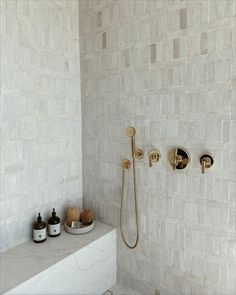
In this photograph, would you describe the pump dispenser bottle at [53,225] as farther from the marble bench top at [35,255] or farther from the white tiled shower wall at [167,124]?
the white tiled shower wall at [167,124]

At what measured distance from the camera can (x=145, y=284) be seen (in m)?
1.53

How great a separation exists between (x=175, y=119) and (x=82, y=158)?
0.74m

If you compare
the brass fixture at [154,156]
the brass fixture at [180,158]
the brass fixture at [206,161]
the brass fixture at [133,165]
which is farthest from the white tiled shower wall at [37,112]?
the brass fixture at [206,161]

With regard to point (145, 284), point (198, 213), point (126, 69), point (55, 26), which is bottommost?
point (145, 284)

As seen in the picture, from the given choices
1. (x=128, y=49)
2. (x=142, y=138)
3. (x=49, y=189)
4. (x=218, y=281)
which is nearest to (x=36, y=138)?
(x=49, y=189)

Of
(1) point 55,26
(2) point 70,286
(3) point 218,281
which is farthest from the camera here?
(1) point 55,26

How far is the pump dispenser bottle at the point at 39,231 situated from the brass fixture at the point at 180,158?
2.65 feet

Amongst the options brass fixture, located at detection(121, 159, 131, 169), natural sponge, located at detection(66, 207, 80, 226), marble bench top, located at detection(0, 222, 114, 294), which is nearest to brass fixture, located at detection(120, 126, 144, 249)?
brass fixture, located at detection(121, 159, 131, 169)

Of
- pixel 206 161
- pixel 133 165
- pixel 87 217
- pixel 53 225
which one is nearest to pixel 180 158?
pixel 206 161

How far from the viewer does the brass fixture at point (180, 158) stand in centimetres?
129

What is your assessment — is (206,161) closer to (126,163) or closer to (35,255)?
(126,163)

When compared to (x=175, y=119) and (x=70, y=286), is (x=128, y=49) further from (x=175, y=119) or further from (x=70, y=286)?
(x=70, y=286)

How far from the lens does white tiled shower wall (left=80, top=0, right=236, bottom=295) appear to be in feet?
3.91

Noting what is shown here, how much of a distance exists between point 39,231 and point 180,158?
877 mm
